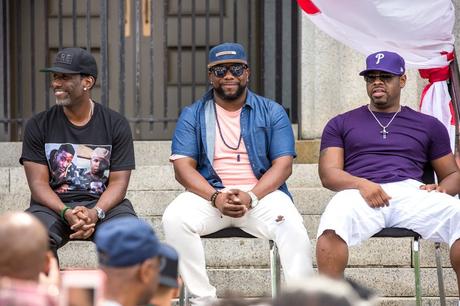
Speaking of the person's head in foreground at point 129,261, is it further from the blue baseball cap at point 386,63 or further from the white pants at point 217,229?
the blue baseball cap at point 386,63

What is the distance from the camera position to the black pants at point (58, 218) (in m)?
6.37

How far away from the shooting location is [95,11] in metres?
10.3

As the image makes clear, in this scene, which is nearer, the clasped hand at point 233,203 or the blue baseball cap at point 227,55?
the clasped hand at point 233,203

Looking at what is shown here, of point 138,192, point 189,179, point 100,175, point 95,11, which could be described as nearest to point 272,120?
point 189,179

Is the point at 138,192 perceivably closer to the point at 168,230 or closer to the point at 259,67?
the point at 168,230

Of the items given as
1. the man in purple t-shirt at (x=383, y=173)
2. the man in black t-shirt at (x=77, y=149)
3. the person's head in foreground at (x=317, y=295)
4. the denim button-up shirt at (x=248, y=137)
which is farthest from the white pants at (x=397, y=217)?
the person's head in foreground at (x=317, y=295)

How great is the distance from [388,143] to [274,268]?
105cm

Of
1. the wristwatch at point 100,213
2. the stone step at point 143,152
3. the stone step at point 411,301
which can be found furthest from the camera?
the stone step at point 143,152

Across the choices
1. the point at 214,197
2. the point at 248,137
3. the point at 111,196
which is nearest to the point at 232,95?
the point at 248,137

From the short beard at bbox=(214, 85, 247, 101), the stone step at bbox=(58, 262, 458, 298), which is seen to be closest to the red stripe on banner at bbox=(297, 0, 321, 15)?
the short beard at bbox=(214, 85, 247, 101)

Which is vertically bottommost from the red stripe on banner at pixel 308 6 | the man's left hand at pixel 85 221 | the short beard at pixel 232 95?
the man's left hand at pixel 85 221

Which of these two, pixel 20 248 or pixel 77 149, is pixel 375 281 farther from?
pixel 20 248

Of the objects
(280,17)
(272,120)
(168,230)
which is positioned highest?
(280,17)

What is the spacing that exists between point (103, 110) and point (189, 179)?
2.34ft
